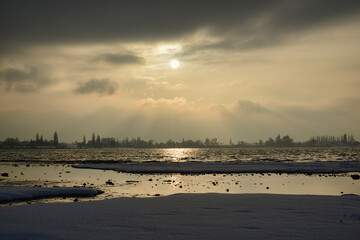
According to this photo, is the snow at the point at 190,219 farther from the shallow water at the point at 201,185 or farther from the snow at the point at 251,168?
the snow at the point at 251,168

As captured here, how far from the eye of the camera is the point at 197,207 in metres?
18.0

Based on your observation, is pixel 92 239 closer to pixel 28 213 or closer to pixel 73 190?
pixel 28 213

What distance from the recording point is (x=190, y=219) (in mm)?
14828

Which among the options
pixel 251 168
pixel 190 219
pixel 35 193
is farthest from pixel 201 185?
pixel 251 168

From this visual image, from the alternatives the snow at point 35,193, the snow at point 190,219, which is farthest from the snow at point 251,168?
the snow at point 190,219

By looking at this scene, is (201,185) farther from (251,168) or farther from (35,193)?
(251,168)

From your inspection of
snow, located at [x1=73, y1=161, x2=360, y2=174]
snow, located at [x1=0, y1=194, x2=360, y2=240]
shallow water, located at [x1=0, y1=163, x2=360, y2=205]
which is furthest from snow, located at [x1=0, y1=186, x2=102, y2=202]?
snow, located at [x1=73, y1=161, x2=360, y2=174]

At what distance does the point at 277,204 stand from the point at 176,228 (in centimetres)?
804

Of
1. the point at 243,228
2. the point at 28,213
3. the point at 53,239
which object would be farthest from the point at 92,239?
the point at 28,213

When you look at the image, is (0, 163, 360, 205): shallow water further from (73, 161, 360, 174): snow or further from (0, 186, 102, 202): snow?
(73, 161, 360, 174): snow

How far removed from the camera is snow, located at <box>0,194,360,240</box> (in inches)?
480

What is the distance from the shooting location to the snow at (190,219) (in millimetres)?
12203

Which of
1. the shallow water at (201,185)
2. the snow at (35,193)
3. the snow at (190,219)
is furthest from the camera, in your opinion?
the shallow water at (201,185)

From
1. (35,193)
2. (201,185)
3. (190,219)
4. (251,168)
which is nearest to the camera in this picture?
(190,219)
